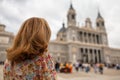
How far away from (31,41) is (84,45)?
43935 millimetres

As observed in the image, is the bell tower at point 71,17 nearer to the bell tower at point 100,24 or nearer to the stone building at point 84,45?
the stone building at point 84,45

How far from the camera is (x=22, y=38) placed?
48.3 inches

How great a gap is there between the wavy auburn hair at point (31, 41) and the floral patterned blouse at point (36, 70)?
0.05 metres

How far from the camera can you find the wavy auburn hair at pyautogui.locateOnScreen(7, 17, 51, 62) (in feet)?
3.76

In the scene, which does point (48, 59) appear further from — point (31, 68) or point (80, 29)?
point (80, 29)

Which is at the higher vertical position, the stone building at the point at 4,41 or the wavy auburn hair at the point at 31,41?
the stone building at the point at 4,41

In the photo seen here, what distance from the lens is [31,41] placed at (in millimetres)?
1148

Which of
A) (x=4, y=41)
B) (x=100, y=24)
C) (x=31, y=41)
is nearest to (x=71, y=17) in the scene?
(x=100, y=24)

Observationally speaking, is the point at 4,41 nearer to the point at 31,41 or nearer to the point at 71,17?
the point at 71,17

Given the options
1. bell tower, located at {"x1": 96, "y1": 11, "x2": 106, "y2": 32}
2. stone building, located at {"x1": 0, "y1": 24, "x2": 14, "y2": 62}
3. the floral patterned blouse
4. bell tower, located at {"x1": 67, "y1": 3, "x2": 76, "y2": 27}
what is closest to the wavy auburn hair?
the floral patterned blouse

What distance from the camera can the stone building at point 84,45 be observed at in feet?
134

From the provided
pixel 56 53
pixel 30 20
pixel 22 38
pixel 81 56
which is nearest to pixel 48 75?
pixel 22 38

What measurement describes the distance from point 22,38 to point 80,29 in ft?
150

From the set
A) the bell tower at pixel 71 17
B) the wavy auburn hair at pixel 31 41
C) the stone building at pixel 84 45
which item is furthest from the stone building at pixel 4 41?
the wavy auburn hair at pixel 31 41
